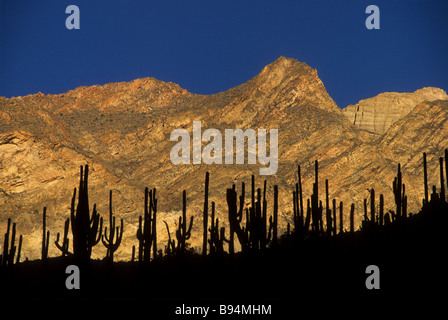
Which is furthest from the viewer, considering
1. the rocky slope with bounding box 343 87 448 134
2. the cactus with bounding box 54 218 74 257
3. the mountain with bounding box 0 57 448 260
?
the rocky slope with bounding box 343 87 448 134

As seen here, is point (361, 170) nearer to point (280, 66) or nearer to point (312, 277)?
point (280, 66)

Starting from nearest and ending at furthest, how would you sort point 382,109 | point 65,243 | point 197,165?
point 65,243, point 197,165, point 382,109

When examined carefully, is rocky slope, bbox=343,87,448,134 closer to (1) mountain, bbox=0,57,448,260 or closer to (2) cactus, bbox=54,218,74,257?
(1) mountain, bbox=0,57,448,260

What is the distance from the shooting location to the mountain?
5894 centimetres

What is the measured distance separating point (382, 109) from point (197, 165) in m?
36.9

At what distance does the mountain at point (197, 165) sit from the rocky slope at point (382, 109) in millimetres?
15236

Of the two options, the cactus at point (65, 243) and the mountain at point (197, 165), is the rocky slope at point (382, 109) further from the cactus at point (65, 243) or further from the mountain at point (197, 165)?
the cactus at point (65, 243)

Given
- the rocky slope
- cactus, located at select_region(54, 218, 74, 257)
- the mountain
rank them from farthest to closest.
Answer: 1. the rocky slope
2. the mountain
3. cactus, located at select_region(54, 218, 74, 257)

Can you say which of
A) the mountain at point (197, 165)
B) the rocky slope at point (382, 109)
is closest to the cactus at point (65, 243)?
the mountain at point (197, 165)

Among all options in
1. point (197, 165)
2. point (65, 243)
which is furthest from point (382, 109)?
point (65, 243)

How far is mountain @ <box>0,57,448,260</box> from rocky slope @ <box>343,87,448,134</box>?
15236mm

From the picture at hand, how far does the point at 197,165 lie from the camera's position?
65.5 m

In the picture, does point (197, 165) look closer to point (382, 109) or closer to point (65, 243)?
point (382, 109)

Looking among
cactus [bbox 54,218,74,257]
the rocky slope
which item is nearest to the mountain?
the rocky slope
